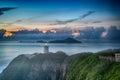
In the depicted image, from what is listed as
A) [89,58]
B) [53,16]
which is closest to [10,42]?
[53,16]

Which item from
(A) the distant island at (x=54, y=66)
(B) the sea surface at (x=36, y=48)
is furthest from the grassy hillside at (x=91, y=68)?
(B) the sea surface at (x=36, y=48)

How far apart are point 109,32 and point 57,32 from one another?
116 cm

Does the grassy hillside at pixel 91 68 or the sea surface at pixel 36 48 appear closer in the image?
the grassy hillside at pixel 91 68

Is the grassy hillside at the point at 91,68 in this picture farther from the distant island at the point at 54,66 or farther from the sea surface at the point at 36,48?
the sea surface at the point at 36,48

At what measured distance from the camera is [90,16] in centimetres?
945

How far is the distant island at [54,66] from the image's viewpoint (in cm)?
A: 914

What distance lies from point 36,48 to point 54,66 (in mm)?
558

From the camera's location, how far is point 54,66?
938cm

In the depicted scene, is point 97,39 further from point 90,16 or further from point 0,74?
point 0,74

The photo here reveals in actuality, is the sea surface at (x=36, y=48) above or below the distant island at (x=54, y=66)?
above

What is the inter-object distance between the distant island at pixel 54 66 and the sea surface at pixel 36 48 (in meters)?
0.08

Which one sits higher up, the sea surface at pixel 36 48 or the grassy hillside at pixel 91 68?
the sea surface at pixel 36 48

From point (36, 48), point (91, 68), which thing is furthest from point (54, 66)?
point (91, 68)

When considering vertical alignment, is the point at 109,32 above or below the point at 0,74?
above
